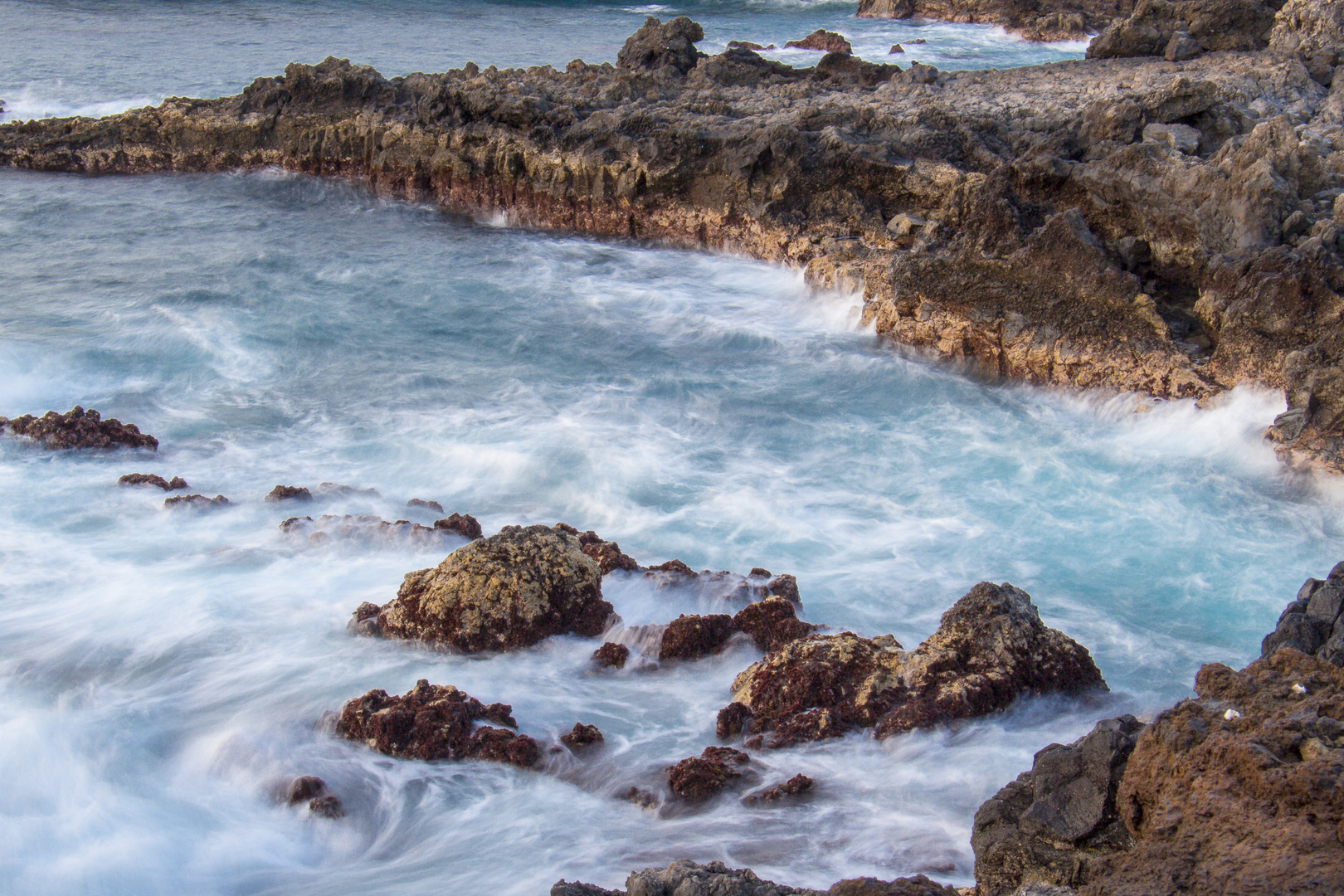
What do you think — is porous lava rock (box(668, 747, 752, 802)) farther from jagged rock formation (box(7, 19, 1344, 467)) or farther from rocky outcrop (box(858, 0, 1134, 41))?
rocky outcrop (box(858, 0, 1134, 41))

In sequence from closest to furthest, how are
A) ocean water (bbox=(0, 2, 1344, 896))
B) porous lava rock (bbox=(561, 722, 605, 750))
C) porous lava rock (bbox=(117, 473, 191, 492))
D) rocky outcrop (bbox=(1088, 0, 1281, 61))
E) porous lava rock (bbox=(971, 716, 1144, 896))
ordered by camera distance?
porous lava rock (bbox=(971, 716, 1144, 896))
ocean water (bbox=(0, 2, 1344, 896))
porous lava rock (bbox=(561, 722, 605, 750))
porous lava rock (bbox=(117, 473, 191, 492))
rocky outcrop (bbox=(1088, 0, 1281, 61))

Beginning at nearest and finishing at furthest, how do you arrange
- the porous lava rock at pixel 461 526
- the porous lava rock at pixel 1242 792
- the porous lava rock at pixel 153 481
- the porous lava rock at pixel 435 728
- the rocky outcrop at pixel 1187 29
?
the porous lava rock at pixel 1242 792 < the porous lava rock at pixel 435 728 < the porous lava rock at pixel 461 526 < the porous lava rock at pixel 153 481 < the rocky outcrop at pixel 1187 29

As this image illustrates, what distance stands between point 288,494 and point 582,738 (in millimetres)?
4097

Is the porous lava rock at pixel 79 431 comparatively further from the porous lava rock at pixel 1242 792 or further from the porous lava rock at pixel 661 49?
the porous lava rock at pixel 661 49

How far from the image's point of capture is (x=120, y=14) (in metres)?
→ 35.1

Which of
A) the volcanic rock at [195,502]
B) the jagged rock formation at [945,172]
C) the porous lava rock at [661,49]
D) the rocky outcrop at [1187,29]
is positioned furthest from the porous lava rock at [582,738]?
the rocky outcrop at [1187,29]

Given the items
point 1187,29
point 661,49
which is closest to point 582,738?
point 661,49

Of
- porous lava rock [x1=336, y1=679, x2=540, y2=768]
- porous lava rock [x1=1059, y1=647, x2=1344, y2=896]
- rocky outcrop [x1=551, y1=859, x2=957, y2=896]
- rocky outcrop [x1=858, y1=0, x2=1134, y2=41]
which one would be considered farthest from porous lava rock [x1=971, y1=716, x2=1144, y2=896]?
rocky outcrop [x1=858, y1=0, x2=1134, y2=41]

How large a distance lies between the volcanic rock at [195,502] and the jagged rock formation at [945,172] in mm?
7222

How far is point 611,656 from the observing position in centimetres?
620

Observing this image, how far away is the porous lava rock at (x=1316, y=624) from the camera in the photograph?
517cm

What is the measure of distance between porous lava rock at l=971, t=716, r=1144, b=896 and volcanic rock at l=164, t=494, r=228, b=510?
6538 mm

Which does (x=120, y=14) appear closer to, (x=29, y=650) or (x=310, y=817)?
(x=29, y=650)

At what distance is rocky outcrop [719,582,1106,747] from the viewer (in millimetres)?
5379
